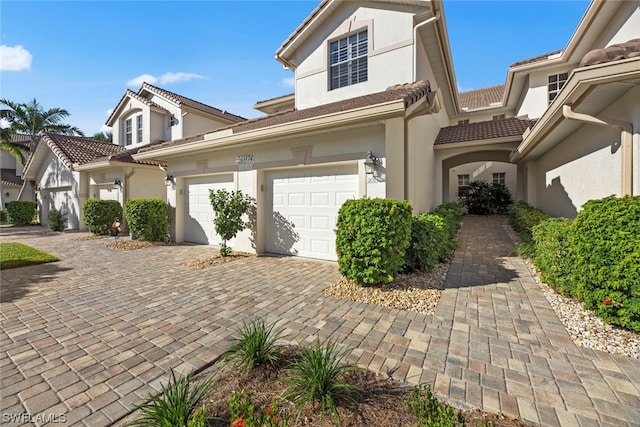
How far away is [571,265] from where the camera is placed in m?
4.04

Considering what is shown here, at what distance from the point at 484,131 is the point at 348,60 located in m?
6.51

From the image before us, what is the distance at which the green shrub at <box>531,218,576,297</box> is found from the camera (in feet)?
13.6

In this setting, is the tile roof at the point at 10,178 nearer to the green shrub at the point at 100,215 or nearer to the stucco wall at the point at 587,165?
the green shrub at the point at 100,215

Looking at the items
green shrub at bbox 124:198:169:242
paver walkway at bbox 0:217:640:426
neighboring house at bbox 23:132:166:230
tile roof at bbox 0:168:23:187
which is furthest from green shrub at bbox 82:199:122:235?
tile roof at bbox 0:168:23:187

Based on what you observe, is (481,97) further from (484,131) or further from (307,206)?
(307,206)

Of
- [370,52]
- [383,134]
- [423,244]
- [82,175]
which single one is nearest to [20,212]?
[82,175]

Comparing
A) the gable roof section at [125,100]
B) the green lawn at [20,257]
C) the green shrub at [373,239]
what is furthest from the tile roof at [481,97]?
the green lawn at [20,257]

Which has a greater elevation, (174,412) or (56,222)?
(56,222)

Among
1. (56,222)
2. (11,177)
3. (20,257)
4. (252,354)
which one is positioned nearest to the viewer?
(252,354)

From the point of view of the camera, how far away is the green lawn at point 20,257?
6627 mm

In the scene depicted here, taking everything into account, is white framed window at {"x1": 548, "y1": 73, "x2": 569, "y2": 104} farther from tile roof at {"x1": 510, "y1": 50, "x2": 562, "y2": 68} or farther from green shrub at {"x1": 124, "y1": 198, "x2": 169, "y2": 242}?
green shrub at {"x1": 124, "y1": 198, "x2": 169, "y2": 242}

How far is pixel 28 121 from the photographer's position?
19266mm

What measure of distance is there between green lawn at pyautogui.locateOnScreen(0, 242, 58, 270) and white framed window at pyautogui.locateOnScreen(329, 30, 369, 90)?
982 centimetres

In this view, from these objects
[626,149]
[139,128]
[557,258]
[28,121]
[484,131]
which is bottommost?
[557,258]
